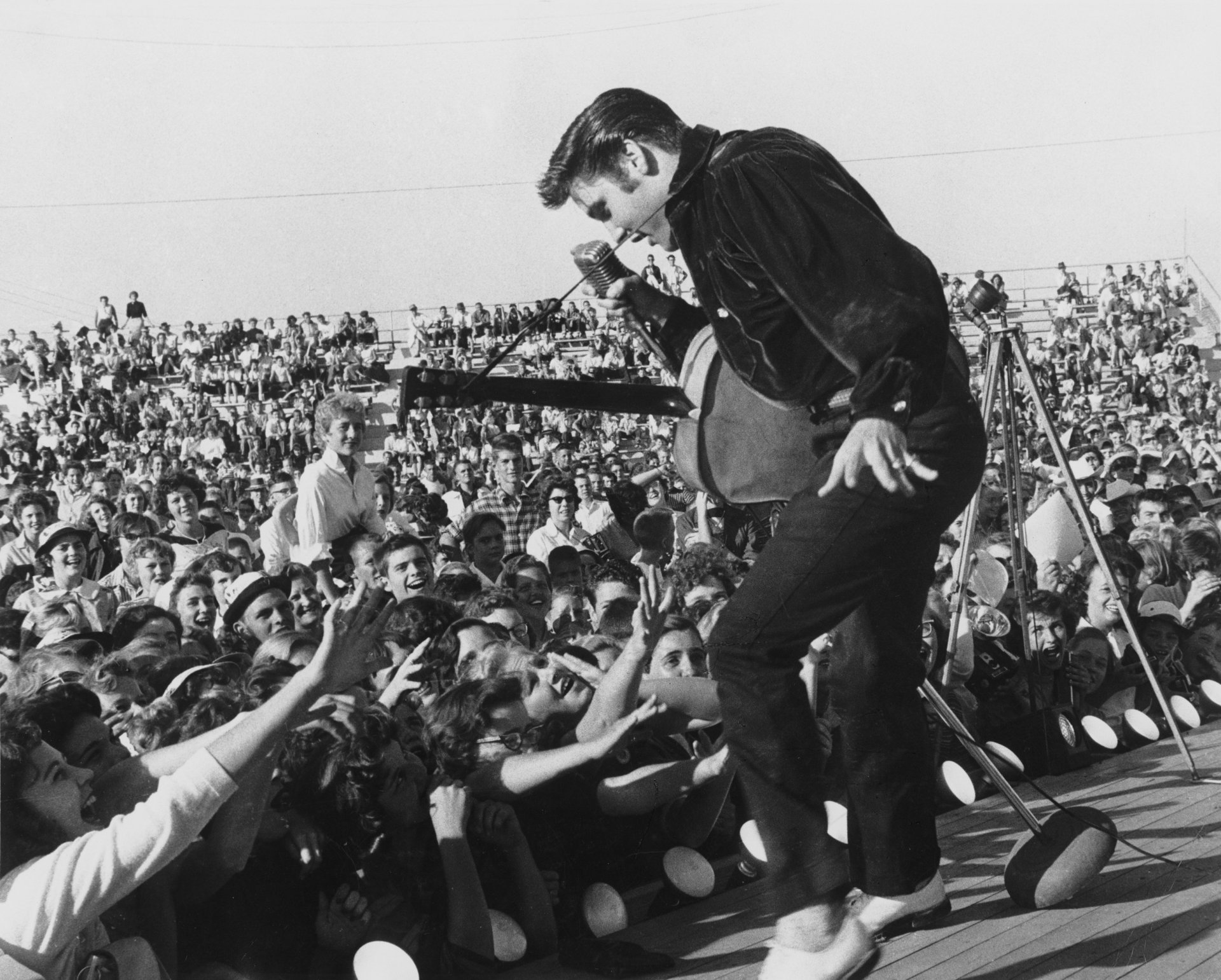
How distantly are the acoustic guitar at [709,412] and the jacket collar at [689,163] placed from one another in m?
0.37

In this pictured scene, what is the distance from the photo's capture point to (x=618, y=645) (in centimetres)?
457

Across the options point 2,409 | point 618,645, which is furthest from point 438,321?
point 2,409

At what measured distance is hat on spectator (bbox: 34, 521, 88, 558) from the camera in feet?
19.4

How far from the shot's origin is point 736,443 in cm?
279

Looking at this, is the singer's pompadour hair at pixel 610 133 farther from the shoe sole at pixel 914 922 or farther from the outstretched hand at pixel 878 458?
the shoe sole at pixel 914 922

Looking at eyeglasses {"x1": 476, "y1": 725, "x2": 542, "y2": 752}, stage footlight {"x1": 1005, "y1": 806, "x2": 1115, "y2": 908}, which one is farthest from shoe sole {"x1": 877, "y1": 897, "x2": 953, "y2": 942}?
eyeglasses {"x1": 476, "y1": 725, "x2": 542, "y2": 752}

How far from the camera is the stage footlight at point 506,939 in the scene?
3.15 metres

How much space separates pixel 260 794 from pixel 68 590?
3284 millimetres

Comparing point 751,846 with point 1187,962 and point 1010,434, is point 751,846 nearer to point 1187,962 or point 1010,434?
point 1187,962

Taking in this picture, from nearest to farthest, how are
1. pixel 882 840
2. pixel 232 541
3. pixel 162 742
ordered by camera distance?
1. pixel 882 840
2. pixel 162 742
3. pixel 232 541

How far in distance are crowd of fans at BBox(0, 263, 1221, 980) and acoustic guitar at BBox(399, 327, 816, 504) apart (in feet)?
0.50

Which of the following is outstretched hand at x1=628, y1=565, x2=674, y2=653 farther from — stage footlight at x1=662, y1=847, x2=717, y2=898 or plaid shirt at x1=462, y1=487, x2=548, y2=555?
plaid shirt at x1=462, y1=487, x2=548, y2=555

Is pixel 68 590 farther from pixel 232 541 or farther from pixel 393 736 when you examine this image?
pixel 393 736

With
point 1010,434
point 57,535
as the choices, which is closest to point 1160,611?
point 1010,434
